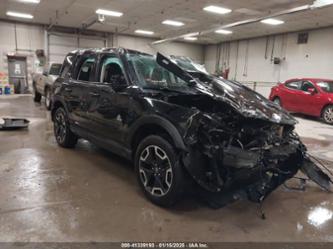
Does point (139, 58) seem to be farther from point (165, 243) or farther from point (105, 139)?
point (165, 243)

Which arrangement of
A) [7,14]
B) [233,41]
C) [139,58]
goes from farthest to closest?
1. [233,41]
2. [7,14]
3. [139,58]

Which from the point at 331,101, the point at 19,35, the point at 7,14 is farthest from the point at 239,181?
the point at 19,35

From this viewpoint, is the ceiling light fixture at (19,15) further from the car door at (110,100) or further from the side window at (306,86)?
the side window at (306,86)

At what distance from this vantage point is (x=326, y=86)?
8766 millimetres

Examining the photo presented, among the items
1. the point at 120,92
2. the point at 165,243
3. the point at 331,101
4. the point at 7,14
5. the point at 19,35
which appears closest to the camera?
the point at 165,243

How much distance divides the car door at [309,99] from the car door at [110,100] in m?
7.75

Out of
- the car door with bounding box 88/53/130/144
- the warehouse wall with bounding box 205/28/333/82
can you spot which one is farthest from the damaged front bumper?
the warehouse wall with bounding box 205/28/333/82

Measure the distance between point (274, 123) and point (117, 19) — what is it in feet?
38.2

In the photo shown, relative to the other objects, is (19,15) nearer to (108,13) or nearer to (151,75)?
(108,13)

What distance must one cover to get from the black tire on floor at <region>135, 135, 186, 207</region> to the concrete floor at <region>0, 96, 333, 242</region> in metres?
0.14

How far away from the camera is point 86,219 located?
7.63ft

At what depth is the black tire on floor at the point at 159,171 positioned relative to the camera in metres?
2.35

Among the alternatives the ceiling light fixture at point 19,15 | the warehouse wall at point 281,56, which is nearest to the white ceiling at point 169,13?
the ceiling light fixture at point 19,15

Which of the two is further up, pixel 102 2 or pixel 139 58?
pixel 102 2
